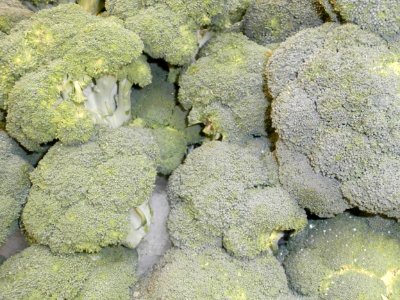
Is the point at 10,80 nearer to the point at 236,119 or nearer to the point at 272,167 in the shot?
the point at 236,119

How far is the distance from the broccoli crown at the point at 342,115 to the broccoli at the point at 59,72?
410mm

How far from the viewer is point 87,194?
1.12 m

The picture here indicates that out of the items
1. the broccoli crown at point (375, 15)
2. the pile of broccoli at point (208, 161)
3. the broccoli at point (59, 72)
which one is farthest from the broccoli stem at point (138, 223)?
the broccoli crown at point (375, 15)

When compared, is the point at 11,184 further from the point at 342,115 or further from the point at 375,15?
the point at 375,15

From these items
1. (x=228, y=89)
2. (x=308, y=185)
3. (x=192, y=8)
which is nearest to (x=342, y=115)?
(x=308, y=185)

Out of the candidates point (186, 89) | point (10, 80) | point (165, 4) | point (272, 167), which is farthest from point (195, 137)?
point (10, 80)

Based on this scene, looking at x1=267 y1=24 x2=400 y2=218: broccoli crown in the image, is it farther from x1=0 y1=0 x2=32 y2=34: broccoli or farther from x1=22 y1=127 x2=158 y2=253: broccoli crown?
x1=0 y1=0 x2=32 y2=34: broccoli

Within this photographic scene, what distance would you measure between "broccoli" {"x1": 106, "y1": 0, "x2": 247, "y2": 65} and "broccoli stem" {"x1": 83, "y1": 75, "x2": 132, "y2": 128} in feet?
0.42

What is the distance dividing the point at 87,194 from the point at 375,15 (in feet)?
2.63

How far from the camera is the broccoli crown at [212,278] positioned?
3.61 ft

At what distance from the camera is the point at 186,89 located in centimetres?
131

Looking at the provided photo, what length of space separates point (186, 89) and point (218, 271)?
20.0 inches

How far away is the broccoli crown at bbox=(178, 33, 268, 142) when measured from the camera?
127cm

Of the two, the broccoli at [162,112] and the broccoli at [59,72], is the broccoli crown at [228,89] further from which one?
the broccoli at [59,72]
